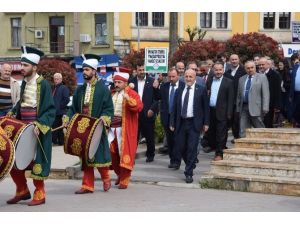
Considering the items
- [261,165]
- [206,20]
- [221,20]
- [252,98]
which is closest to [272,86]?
[252,98]

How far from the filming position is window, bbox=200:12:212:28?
4088 centimetres

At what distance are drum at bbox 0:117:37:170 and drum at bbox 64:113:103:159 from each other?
2.67 ft

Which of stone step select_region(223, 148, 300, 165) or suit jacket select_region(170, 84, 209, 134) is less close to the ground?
suit jacket select_region(170, 84, 209, 134)

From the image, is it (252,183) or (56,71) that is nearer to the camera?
(252,183)

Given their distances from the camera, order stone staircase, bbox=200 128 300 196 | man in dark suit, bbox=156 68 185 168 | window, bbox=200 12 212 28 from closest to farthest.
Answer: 1. stone staircase, bbox=200 128 300 196
2. man in dark suit, bbox=156 68 185 168
3. window, bbox=200 12 212 28

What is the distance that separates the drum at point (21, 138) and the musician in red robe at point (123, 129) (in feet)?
6.22

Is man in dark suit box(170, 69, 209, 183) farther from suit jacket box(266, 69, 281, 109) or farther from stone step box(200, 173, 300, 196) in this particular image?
suit jacket box(266, 69, 281, 109)

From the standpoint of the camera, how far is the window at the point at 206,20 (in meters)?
40.9

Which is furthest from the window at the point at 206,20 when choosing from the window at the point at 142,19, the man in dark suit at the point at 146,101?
the man in dark suit at the point at 146,101

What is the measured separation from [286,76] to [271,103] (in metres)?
3.92

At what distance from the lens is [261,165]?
940cm

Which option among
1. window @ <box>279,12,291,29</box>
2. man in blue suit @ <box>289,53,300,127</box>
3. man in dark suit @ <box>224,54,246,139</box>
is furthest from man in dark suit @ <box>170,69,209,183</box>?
window @ <box>279,12,291,29</box>

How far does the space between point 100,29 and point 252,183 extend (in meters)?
32.4

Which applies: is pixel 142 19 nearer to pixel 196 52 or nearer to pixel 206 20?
pixel 206 20
